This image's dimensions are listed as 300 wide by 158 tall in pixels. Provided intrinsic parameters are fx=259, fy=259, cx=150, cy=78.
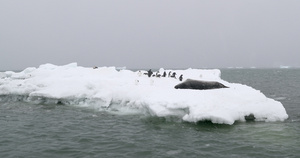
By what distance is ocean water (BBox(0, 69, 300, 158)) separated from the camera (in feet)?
33.4

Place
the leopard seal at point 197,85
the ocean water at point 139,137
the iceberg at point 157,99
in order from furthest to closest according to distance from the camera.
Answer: the leopard seal at point 197,85 → the iceberg at point 157,99 → the ocean water at point 139,137

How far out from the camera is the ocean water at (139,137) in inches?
401

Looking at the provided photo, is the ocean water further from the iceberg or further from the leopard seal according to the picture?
the leopard seal

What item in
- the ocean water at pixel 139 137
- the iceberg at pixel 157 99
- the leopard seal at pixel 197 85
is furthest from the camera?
the leopard seal at pixel 197 85

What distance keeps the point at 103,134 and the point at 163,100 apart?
418cm

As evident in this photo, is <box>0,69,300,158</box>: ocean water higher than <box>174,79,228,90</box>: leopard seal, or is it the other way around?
<box>174,79,228,90</box>: leopard seal

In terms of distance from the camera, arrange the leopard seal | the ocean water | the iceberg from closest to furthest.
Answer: the ocean water
the iceberg
the leopard seal

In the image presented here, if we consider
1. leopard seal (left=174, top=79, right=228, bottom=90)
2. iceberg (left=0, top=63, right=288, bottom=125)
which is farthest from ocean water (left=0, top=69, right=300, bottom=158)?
leopard seal (left=174, top=79, right=228, bottom=90)

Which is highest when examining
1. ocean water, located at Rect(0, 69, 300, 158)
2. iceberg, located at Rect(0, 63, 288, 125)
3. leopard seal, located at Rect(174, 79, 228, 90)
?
leopard seal, located at Rect(174, 79, 228, 90)

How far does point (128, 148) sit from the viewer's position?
10711 mm

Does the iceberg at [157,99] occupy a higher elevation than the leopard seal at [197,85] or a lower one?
lower

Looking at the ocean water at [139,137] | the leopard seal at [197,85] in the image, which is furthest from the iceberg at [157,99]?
the leopard seal at [197,85]

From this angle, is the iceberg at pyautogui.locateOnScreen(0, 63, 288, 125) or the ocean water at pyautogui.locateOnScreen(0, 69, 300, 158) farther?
the iceberg at pyautogui.locateOnScreen(0, 63, 288, 125)

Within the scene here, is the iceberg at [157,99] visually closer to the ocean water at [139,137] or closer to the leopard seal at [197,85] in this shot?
the ocean water at [139,137]
